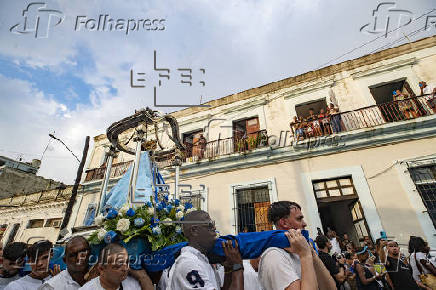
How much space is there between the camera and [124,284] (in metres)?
1.83

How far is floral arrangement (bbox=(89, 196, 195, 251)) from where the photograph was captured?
208 cm

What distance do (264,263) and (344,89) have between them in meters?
9.12

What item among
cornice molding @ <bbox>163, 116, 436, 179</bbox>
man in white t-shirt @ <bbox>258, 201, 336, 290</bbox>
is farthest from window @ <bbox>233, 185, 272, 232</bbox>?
man in white t-shirt @ <bbox>258, 201, 336, 290</bbox>

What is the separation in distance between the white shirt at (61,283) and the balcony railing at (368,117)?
24.5 ft

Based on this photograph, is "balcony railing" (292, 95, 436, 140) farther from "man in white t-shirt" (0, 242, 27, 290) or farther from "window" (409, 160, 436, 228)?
"man in white t-shirt" (0, 242, 27, 290)

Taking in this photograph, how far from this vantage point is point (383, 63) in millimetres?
8484

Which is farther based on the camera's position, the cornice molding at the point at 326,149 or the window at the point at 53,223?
the window at the point at 53,223

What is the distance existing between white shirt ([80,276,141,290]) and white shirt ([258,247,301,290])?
115cm

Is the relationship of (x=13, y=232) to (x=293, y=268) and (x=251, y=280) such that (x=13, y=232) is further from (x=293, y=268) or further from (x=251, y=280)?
→ (x=293, y=268)

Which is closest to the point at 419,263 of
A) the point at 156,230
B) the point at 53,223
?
the point at 156,230

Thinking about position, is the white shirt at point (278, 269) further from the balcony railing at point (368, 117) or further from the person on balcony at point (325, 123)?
the person on balcony at point (325, 123)

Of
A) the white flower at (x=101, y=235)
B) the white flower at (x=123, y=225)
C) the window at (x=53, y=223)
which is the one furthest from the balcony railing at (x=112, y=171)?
the white flower at (x=123, y=225)

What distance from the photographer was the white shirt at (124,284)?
1.72 meters

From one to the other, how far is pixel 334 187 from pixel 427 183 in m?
2.37
